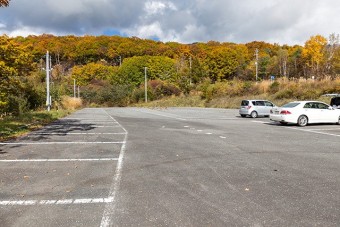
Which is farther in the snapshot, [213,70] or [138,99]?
[213,70]

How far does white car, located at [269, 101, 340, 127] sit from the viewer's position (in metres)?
17.5

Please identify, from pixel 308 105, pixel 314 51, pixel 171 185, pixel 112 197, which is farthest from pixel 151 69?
pixel 112 197

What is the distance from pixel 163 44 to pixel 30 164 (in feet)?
373

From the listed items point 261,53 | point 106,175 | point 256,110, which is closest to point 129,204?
point 106,175

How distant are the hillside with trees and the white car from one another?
1354 centimetres

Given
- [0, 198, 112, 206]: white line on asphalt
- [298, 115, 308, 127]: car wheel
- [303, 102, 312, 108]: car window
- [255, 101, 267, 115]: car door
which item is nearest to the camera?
[0, 198, 112, 206]: white line on asphalt

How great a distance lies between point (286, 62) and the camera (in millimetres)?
74875

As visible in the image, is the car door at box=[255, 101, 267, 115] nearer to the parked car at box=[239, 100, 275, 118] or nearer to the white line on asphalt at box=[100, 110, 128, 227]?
the parked car at box=[239, 100, 275, 118]

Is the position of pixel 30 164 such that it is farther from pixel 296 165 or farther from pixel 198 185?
pixel 296 165

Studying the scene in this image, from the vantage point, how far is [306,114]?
17578mm

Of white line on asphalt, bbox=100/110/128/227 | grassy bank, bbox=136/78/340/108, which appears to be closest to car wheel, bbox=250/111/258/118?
grassy bank, bbox=136/78/340/108

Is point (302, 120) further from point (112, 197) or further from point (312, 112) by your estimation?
point (112, 197)

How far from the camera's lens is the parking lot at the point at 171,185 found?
429cm

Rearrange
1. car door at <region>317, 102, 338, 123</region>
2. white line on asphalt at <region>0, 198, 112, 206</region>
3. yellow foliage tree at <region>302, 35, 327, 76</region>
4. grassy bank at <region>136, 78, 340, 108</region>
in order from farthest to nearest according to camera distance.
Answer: yellow foliage tree at <region>302, 35, 327, 76</region> → grassy bank at <region>136, 78, 340, 108</region> → car door at <region>317, 102, 338, 123</region> → white line on asphalt at <region>0, 198, 112, 206</region>
